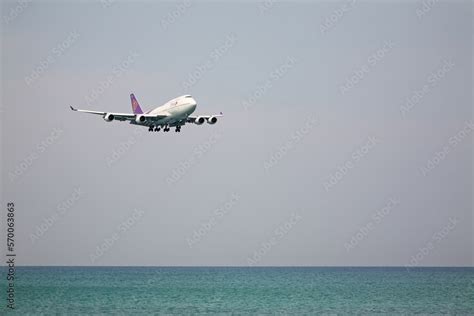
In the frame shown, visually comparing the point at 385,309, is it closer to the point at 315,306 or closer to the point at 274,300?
the point at 315,306

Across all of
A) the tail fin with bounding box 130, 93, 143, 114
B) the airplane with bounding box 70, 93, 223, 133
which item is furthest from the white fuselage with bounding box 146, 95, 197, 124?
the tail fin with bounding box 130, 93, 143, 114

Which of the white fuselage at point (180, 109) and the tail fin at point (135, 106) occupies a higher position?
the tail fin at point (135, 106)

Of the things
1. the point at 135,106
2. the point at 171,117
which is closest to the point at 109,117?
the point at 171,117

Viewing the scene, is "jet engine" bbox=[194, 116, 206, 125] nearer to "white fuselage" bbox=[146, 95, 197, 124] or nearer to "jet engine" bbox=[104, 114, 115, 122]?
"white fuselage" bbox=[146, 95, 197, 124]

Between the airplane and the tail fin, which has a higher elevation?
the tail fin

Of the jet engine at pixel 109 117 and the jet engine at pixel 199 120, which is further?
the jet engine at pixel 199 120

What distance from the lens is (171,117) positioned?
344ft

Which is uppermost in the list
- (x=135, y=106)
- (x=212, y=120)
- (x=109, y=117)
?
(x=135, y=106)

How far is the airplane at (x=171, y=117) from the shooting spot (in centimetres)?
10431

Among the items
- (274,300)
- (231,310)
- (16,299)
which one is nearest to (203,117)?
(231,310)

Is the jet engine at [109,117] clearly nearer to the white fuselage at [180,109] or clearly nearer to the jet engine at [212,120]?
the white fuselage at [180,109]

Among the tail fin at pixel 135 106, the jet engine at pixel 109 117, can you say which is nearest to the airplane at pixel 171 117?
the jet engine at pixel 109 117

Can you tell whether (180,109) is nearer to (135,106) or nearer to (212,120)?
(212,120)

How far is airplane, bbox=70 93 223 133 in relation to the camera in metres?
104
